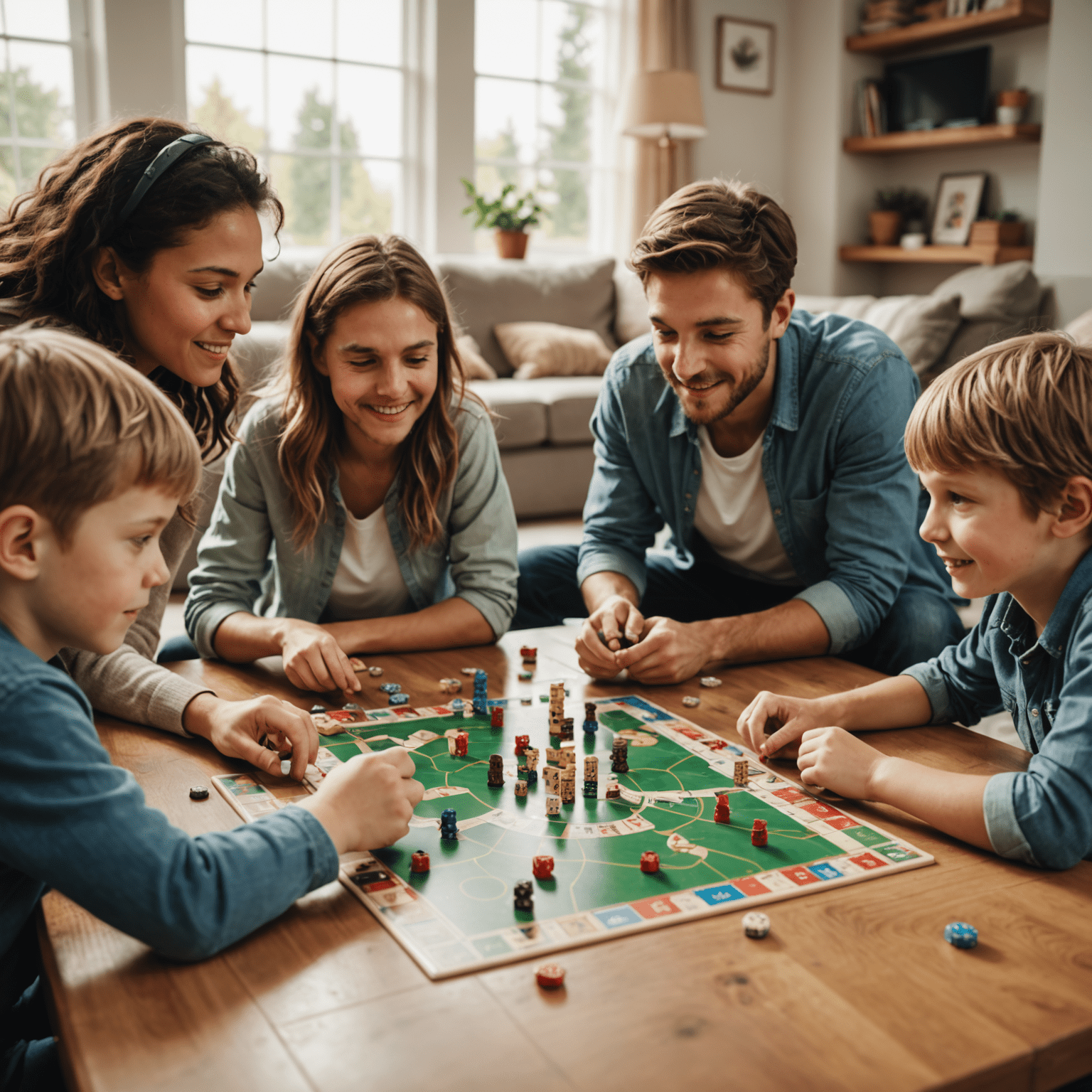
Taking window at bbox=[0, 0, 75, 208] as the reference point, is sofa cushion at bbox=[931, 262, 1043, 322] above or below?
below

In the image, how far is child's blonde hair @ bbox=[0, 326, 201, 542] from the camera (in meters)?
0.89

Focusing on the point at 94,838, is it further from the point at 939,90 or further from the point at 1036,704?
the point at 939,90

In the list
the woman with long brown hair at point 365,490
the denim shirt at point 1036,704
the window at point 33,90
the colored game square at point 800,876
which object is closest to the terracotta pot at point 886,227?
the window at point 33,90

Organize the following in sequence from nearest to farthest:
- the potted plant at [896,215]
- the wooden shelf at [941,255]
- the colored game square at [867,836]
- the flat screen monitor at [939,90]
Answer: the colored game square at [867,836] < the wooden shelf at [941,255] < the flat screen monitor at [939,90] < the potted plant at [896,215]

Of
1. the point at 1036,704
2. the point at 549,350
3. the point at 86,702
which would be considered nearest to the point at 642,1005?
the point at 86,702

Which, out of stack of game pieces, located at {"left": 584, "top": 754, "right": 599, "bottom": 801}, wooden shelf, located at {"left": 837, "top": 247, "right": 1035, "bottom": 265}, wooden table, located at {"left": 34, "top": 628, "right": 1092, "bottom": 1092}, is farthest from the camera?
wooden shelf, located at {"left": 837, "top": 247, "right": 1035, "bottom": 265}

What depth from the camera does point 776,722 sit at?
140 cm

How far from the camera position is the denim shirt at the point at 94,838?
853mm

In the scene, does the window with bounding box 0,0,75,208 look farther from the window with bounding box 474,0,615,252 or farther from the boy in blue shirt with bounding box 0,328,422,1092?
the boy in blue shirt with bounding box 0,328,422,1092

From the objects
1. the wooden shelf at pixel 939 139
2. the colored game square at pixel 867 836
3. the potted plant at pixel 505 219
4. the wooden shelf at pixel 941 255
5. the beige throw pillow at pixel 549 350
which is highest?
the wooden shelf at pixel 939 139

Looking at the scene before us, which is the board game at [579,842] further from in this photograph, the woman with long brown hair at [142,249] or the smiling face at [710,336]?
the smiling face at [710,336]

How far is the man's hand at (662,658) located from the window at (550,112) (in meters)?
5.17

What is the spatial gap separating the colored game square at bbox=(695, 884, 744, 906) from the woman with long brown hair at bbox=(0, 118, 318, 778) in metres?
0.88

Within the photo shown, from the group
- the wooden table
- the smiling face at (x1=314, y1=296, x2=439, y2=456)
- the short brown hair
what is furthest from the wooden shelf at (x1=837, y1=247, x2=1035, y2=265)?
the wooden table
